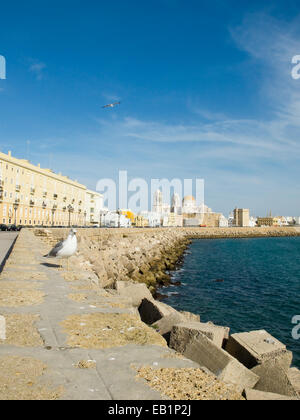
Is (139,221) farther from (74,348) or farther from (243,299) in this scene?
(74,348)

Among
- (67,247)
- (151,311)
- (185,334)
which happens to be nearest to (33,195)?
(67,247)

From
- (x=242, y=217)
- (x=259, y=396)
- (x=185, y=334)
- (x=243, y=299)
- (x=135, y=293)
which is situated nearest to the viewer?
(x=259, y=396)

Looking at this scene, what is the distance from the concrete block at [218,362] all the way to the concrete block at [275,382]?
0.34 metres

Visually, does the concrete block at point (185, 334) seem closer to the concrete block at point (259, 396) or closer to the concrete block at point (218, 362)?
the concrete block at point (218, 362)

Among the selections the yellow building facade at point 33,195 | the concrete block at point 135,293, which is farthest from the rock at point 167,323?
the yellow building facade at point 33,195

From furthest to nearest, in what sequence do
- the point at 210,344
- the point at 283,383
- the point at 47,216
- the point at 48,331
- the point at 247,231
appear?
the point at 247,231, the point at 47,216, the point at 283,383, the point at 210,344, the point at 48,331

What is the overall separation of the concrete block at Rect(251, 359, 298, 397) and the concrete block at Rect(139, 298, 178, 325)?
3.02 metres

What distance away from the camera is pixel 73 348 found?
4.34m

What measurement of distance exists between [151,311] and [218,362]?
13.7 ft

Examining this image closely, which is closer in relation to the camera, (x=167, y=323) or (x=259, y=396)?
(x=259, y=396)

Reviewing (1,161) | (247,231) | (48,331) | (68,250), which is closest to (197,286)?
(68,250)

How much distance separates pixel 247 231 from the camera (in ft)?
461
